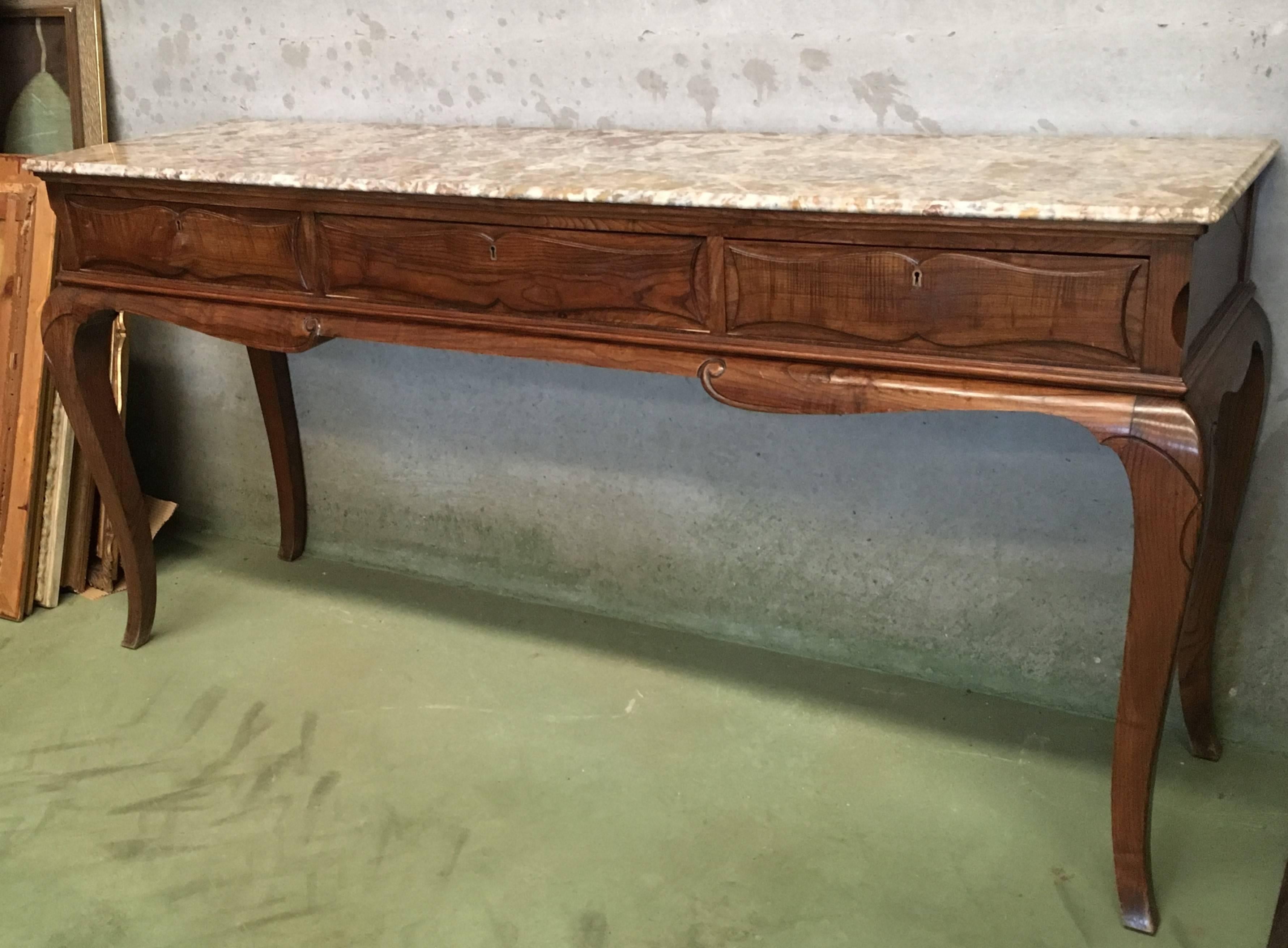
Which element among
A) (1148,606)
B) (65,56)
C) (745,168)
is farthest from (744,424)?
(65,56)

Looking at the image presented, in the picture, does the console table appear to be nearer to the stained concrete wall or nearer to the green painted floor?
the stained concrete wall

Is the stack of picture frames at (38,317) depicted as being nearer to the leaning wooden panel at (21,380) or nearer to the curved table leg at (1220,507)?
the leaning wooden panel at (21,380)

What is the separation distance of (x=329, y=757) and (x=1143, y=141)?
181 centimetres

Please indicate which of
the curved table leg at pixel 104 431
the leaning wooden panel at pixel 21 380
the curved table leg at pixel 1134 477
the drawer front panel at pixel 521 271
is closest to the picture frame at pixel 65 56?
the leaning wooden panel at pixel 21 380

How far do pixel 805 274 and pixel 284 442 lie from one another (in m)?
1.72

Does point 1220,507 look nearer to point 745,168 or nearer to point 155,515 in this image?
point 745,168

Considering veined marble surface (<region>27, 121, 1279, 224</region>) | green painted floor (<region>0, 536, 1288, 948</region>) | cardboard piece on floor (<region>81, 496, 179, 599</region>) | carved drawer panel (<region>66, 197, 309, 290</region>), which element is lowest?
green painted floor (<region>0, 536, 1288, 948</region>)

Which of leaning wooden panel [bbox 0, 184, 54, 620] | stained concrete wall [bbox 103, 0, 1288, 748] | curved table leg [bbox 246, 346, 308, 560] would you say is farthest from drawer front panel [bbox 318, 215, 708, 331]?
leaning wooden panel [bbox 0, 184, 54, 620]

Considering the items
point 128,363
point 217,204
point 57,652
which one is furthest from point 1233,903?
point 128,363

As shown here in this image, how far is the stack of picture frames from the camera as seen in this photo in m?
2.85

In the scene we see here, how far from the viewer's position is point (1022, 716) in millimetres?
Answer: 2389

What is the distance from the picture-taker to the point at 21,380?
2877 millimetres

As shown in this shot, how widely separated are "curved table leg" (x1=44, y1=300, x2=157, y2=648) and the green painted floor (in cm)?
14

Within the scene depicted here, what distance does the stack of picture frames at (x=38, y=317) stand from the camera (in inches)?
112
